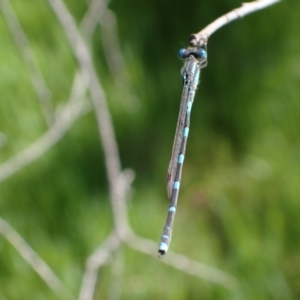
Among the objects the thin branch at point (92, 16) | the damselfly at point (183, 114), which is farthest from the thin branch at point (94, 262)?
the thin branch at point (92, 16)

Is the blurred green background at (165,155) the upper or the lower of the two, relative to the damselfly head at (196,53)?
upper

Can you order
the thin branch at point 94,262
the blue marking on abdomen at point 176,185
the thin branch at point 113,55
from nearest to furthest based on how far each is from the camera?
the blue marking on abdomen at point 176,185, the thin branch at point 94,262, the thin branch at point 113,55

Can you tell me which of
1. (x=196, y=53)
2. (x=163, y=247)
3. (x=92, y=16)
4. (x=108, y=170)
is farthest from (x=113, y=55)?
(x=163, y=247)

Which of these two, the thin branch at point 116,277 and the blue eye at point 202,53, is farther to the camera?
the thin branch at point 116,277

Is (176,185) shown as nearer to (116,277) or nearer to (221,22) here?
(221,22)

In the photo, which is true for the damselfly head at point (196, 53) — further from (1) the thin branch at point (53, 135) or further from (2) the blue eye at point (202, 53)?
(1) the thin branch at point (53, 135)

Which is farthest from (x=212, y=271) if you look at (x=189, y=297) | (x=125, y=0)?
(x=125, y=0)

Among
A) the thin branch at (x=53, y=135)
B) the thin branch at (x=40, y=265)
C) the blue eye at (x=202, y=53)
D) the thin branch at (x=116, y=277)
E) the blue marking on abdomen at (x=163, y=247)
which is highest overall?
the thin branch at (x=53, y=135)

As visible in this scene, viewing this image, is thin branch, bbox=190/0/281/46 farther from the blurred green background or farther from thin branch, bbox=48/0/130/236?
the blurred green background
